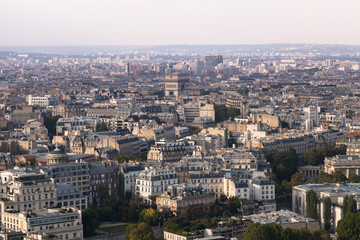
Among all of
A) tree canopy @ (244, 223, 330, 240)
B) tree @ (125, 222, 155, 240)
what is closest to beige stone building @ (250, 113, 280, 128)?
tree @ (125, 222, 155, 240)

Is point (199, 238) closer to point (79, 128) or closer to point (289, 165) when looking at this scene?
point (289, 165)

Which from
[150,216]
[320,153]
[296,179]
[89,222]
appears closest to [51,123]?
[320,153]

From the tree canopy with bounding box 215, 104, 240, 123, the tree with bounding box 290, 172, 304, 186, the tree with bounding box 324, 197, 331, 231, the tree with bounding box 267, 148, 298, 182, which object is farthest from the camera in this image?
the tree canopy with bounding box 215, 104, 240, 123

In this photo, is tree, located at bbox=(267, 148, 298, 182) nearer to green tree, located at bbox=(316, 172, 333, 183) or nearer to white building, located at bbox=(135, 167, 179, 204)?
green tree, located at bbox=(316, 172, 333, 183)

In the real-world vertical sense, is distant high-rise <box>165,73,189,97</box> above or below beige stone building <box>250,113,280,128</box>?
below

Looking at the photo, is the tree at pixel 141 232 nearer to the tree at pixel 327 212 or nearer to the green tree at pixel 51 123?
the tree at pixel 327 212

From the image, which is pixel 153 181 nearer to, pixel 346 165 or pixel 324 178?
pixel 324 178

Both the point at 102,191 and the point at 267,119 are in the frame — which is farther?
the point at 267,119

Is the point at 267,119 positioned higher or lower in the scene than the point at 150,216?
higher
